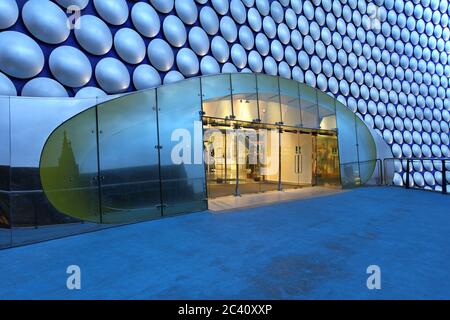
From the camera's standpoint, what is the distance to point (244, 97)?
8.99 metres

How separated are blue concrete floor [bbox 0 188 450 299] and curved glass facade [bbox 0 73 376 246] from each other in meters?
0.57

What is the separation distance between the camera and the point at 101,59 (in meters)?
6.31

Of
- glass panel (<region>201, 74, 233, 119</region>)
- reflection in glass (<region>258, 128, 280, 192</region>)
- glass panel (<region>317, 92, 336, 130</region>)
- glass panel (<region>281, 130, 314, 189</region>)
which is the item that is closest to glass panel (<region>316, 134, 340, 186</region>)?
glass panel (<region>281, 130, 314, 189</region>)

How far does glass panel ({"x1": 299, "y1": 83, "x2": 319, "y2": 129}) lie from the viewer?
10.7 meters

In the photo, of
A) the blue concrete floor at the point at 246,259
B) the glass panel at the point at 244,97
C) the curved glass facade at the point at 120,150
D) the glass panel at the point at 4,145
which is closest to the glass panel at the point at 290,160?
the curved glass facade at the point at 120,150

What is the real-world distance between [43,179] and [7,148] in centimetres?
70

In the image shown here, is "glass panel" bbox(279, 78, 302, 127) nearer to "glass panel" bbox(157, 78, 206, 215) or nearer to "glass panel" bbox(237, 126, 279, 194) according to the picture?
"glass panel" bbox(237, 126, 279, 194)

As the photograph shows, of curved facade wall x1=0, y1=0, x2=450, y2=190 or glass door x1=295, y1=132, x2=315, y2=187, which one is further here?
glass door x1=295, y1=132, x2=315, y2=187

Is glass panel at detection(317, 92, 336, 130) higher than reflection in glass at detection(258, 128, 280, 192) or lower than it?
higher

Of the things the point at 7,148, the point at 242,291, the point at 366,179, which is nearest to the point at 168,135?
the point at 7,148

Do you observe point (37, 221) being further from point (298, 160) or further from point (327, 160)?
point (298, 160)

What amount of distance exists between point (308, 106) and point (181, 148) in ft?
20.5

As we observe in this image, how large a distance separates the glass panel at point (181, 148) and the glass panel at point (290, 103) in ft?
13.7

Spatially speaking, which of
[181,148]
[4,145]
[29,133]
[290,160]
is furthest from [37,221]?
[290,160]
